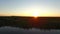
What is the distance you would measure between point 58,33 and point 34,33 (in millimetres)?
2689

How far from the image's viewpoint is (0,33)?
55.0ft

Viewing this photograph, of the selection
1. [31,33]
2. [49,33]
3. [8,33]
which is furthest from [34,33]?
[8,33]

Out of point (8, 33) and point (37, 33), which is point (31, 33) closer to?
point (37, 33)

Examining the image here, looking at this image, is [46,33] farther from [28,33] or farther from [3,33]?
[3,33]

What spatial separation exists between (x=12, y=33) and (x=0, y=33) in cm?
132

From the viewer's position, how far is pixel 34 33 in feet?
55.8

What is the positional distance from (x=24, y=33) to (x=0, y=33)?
2.65 m

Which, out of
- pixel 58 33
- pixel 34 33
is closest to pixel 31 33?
pixel 34 33

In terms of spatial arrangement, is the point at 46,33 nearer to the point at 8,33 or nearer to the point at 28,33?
the point at 28,33

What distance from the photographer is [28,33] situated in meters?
17.2

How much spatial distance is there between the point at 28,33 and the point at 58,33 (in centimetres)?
336

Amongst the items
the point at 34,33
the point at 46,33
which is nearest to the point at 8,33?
the point at 34,33

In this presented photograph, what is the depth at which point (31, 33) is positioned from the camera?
671 inches

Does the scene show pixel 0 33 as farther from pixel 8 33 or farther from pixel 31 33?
pixel 31 33
